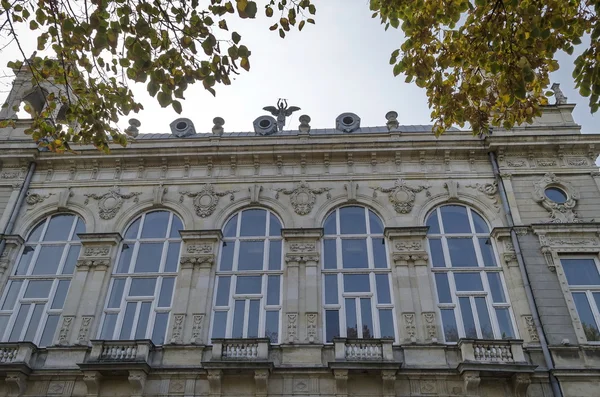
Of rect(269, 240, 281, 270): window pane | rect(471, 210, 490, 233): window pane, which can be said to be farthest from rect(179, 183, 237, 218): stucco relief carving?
rect(471, 210, 490, 233): window pane

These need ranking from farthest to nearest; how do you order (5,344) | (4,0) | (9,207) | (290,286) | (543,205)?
(9,207), (543,205), (290,286), (5,344), (4,0)

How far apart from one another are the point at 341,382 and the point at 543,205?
950 centimetres

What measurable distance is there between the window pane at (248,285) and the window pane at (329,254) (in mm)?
2324

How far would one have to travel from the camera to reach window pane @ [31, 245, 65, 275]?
17.9 metres

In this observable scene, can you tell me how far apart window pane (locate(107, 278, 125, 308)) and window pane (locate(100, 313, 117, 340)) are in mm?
366

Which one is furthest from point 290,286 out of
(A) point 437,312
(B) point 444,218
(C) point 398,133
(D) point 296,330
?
(C) point 398,133

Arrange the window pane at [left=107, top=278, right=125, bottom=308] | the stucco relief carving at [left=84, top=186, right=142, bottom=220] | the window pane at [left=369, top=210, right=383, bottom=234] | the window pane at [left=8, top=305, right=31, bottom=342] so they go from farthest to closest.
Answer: the stucco relief carving at [left=84, top=186, right=142, bottom=220] < the window pane at [left=369, top=210, right=383, bottom=234] < the window pane at [left=107, top=278, right=125, bottom=308] < the window pane at [left=8, top=305, right=31, bottom=342]

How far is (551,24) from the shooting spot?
9.30 metres

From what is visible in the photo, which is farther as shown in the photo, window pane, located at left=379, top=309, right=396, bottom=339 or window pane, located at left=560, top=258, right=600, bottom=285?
window pane, located at left=560, top=258, right=600, bottom=285

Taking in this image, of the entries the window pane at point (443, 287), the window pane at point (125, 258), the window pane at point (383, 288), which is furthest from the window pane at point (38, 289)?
the window pane at point (443, 287)

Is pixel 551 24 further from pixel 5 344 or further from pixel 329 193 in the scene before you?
pixel 5 344

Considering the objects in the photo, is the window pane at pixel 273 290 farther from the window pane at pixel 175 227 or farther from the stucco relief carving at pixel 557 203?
the stucco relief carving at pixel 557 203

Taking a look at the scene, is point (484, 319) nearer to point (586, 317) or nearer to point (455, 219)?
point (586, 317)

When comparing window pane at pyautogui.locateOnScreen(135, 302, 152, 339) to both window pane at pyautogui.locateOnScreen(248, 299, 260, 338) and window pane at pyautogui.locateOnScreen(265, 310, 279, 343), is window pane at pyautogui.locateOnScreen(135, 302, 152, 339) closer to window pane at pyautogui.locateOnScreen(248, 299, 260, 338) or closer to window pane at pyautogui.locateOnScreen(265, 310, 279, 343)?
window pane at pyautogui.locateOnScreen(248, 299, 260, 338)
